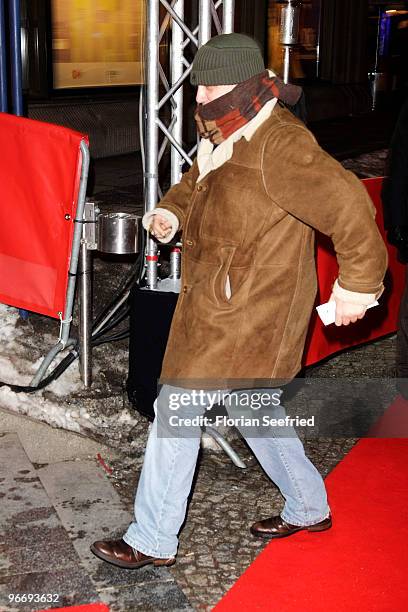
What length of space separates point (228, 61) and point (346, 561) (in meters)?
2.21

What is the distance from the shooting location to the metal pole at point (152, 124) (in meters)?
5.22

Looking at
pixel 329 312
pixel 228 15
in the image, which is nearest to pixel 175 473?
pixel 329 312

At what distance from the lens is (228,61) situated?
3.49 m

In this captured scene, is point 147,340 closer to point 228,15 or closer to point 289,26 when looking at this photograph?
point 228,15

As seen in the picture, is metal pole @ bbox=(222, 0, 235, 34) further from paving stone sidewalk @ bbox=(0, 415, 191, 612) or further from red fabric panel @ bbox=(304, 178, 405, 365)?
paving stone sidewalk @ bbox=(0, 415, 191, 612)

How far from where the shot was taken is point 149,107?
209 inches

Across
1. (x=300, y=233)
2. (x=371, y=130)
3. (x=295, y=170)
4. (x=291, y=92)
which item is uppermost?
(x=291, y=92)

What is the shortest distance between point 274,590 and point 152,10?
3.20 m

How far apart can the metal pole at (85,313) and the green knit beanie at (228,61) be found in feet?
6.92

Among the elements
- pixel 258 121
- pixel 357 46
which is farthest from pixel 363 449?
pixel 357 46

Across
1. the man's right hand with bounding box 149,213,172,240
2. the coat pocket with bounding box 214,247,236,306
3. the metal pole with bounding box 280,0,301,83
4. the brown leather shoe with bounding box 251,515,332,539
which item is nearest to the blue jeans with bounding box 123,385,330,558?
the brown leather shoe with bounding box 251,515,332,539

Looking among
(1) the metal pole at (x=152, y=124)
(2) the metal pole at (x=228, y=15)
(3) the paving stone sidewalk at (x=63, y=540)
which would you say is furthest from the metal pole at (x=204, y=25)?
(3) the paving stone sidewalk at (x=63, y=540)

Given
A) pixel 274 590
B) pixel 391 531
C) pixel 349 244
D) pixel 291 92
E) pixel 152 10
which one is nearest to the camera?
pixel 349 244

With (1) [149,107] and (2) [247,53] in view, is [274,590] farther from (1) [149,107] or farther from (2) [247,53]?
(1) [149,107]
